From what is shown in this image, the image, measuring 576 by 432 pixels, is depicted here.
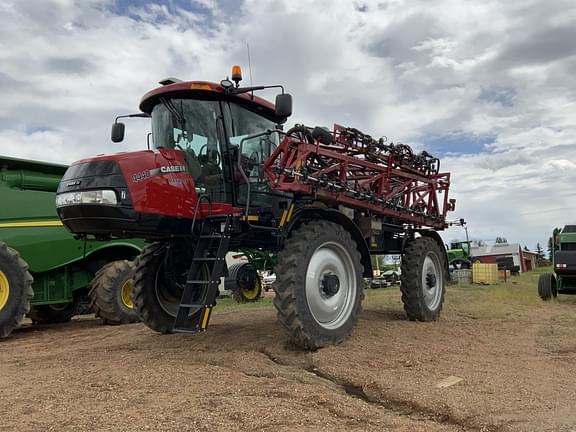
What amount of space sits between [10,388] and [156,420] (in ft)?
6.12

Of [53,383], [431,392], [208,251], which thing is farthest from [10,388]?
[431,392]

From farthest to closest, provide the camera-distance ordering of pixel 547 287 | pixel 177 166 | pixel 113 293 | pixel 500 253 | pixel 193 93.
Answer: pixel 500 253, pixel 547 287, pixel 113 293, pixel 193 93, pixel 177 166

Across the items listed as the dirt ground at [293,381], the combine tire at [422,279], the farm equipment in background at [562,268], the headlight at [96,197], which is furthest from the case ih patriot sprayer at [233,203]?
the farm equipment in background at [562,268]

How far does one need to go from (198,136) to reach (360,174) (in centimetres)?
267

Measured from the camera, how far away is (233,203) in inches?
259

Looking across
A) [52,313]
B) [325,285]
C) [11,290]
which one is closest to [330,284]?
[325,285]

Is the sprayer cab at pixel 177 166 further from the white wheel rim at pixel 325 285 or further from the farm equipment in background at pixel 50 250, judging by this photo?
the farm equipment in background at pixel 50 250

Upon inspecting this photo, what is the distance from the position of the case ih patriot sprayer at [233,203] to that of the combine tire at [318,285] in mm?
15

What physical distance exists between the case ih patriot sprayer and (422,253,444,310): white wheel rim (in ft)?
4.92

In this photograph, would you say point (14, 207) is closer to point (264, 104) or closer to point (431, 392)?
point (264, 104)

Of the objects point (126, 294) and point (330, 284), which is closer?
point (330, 284)

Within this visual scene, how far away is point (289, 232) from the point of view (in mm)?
6242

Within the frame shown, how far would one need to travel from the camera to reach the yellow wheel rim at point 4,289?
837 cm

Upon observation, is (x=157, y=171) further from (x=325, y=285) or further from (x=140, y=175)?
(x=325, y=285)
